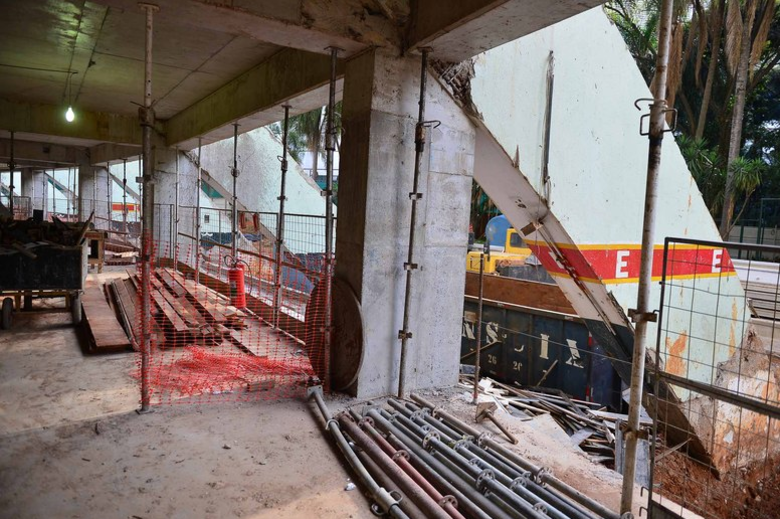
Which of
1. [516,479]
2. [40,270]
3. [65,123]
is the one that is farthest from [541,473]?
[65,123]

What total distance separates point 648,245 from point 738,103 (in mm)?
17792

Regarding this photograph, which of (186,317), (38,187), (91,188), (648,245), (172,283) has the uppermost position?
(38,187)

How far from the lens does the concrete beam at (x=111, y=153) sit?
47.5 ft

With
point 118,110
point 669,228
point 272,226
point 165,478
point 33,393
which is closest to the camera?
point 165,478

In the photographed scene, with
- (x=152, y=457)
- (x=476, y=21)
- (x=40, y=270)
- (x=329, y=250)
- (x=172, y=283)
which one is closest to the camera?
(x=152, y=457)

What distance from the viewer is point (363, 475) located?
3688mm

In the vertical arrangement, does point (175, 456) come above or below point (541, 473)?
below

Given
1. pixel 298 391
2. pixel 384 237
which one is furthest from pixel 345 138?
pixel 298 391

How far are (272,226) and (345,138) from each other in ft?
26.7

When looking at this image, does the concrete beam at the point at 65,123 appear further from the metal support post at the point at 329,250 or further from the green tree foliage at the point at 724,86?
the green tree foliage at the point at 724,86

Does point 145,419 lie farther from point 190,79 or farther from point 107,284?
point 107,284

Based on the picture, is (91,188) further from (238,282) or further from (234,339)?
(234,339)

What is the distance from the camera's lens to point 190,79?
29.3 ft

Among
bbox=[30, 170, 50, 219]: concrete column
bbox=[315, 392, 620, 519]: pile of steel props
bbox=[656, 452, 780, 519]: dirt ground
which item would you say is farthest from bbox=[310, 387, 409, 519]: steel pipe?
bbox=[30, 170, 50, 219]: concrete column
